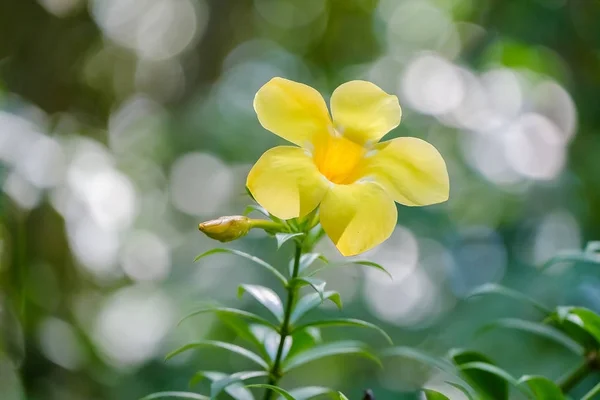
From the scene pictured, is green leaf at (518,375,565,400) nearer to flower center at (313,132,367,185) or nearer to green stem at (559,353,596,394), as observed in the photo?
green stem at (559,353,596,394)

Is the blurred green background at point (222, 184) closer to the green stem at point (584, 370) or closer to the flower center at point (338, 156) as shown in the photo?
the green stem at point (584, 370)

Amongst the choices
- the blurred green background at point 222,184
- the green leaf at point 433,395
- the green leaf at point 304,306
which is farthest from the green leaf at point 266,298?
the blurred green background at point 222,184

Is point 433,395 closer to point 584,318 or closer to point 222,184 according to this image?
point 584,318

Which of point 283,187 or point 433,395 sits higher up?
point 283,187

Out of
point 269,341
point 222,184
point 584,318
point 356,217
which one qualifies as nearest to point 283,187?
point 356,217

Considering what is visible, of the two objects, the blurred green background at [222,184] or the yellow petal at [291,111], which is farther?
the blurred green background at [222,184]
